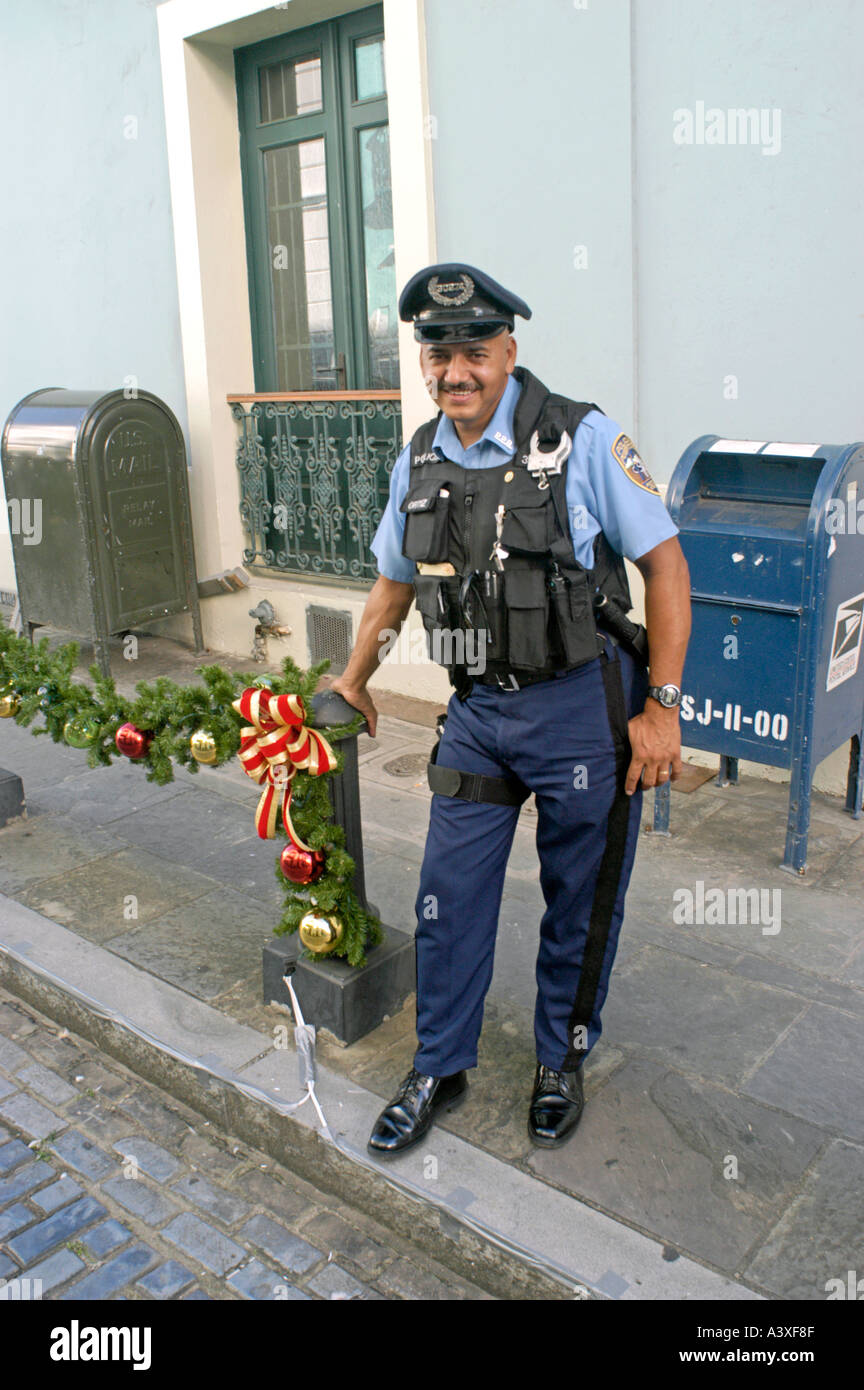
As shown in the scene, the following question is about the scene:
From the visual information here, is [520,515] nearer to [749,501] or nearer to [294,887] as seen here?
[294,887]

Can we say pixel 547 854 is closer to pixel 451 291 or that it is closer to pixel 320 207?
pixel 451 291

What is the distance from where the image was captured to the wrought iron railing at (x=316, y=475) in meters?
6.64

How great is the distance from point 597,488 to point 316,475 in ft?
15.0

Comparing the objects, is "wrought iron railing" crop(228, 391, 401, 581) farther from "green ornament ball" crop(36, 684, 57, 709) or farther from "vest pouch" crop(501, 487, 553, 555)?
"vest pouch" crop(501, 487, 553, 555)

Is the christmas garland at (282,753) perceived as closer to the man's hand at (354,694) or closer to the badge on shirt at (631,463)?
the man's hand at (354,694)

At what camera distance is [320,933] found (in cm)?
324

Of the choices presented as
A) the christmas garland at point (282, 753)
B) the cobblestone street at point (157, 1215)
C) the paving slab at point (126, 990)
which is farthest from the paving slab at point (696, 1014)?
the paving slab at point (126, 990)

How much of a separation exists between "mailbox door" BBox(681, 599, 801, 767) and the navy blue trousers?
157 cm

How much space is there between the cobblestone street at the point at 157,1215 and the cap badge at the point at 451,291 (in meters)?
2.22

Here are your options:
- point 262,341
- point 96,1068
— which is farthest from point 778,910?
point 262,341

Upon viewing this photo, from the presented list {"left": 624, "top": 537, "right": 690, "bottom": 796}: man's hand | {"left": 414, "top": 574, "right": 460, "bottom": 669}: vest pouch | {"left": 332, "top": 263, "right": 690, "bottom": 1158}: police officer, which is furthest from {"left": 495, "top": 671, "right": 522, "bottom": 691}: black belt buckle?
{"left": 624, "top": 537, "right": 690, "bottom": 796}: man's hand

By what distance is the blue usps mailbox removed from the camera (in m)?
4.12

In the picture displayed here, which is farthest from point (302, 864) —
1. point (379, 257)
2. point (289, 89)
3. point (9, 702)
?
point (289, 89)

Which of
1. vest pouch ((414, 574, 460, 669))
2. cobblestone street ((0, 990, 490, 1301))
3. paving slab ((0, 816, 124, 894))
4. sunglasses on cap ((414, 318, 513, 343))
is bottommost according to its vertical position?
cobblestone street ((0, 990, 490, 1301))
